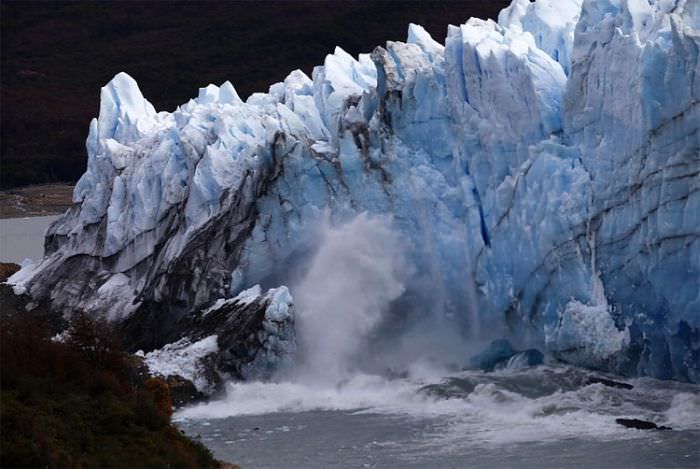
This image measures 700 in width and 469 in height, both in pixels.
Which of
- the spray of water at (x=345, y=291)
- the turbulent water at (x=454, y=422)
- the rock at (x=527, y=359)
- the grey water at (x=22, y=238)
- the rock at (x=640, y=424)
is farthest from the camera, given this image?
the grey water at (x=22, y=238)

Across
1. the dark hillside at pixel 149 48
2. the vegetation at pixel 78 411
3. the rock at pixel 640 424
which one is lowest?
the rock at pixel 640 424

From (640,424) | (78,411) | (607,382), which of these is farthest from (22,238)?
(78,411)

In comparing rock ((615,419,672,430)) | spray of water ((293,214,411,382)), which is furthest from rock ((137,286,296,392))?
rock ((615,419,672,430))

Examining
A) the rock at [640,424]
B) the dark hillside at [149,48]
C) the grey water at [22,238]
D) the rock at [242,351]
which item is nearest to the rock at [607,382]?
the rock at [640,424]

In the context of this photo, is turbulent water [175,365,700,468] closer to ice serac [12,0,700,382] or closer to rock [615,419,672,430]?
rock [615,419,672,430]

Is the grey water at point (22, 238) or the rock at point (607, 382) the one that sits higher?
the grey water at point (22, 238)

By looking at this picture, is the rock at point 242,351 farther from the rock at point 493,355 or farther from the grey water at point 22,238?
the grey water at point 22,238

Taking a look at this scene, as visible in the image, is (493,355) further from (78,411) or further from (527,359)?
(78,411)
